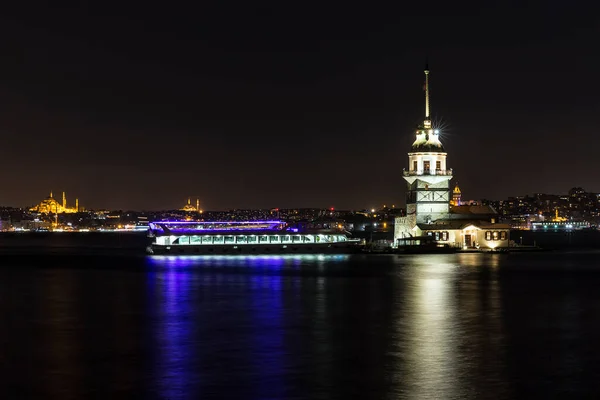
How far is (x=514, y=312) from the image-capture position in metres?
44.8

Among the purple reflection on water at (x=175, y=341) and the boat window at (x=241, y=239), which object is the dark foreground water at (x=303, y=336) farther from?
the boat window at (x=241, y=239)

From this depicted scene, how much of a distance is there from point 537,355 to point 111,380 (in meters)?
14.6

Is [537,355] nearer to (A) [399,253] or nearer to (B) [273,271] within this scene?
(B) [273,271]

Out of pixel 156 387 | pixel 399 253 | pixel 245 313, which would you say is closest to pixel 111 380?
pixel 156 387

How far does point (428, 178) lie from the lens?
96625 millimetres

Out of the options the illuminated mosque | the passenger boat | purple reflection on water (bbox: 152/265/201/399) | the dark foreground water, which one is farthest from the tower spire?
purple reflection on water (bbox: 152/265/201/399)

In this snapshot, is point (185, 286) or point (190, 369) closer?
point (190, 369)

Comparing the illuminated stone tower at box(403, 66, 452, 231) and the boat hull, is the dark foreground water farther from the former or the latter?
the boat hull

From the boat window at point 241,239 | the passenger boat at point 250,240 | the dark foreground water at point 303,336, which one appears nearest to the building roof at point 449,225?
the passenger boat at point 250,240

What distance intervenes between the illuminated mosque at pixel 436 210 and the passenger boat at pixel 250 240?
854 cm

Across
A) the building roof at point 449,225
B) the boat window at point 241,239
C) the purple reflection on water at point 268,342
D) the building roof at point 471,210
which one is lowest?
the purple reflection on water at point 268,342

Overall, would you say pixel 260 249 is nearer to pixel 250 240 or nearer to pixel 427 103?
pixel 250 240

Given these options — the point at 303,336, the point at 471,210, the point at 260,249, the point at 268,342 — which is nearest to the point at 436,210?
the point at 471,210

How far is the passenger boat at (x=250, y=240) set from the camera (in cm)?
10175
